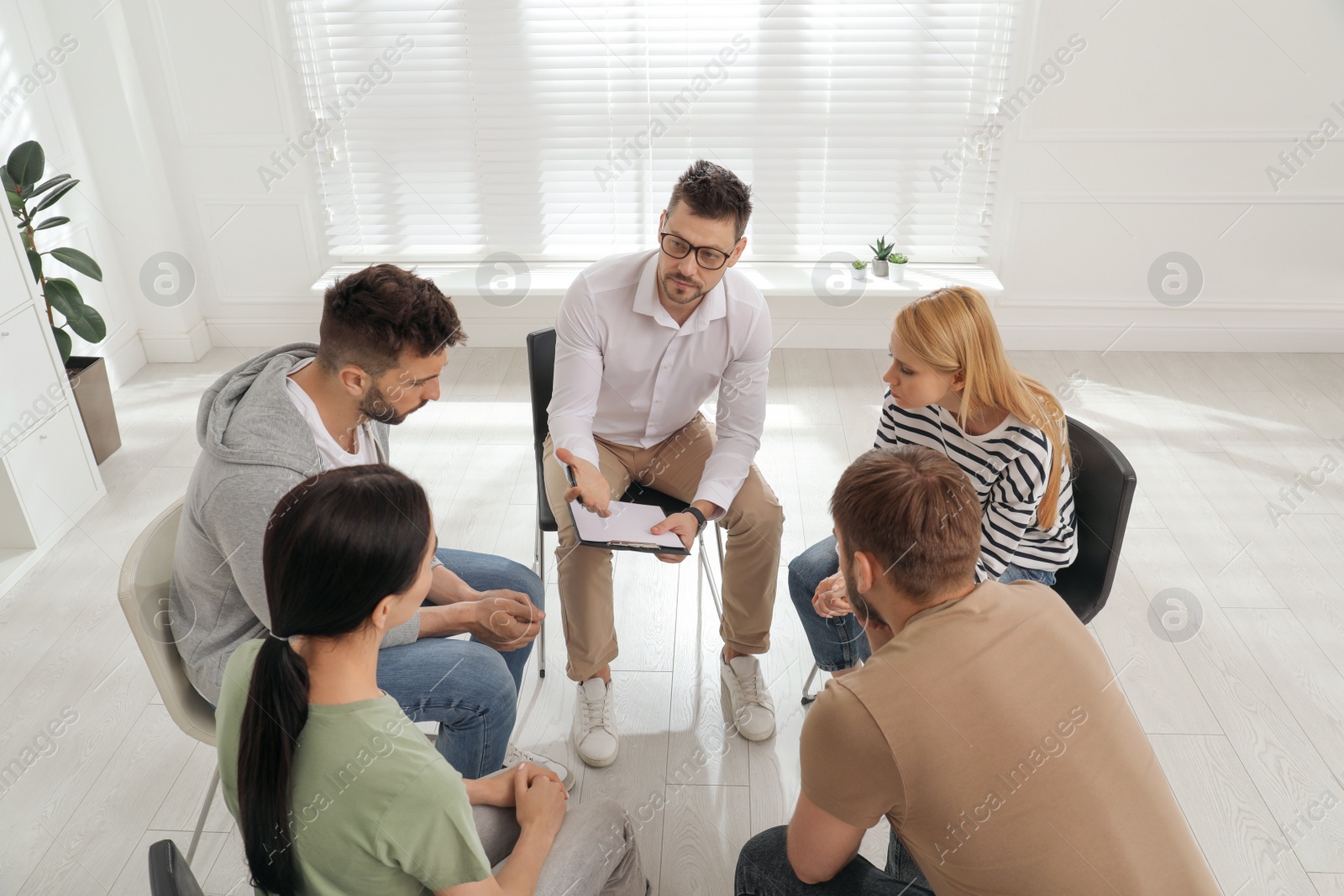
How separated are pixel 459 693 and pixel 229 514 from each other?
48 centimetres

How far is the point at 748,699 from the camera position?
7.27ft

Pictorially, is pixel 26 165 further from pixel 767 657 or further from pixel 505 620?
pixel 767 657

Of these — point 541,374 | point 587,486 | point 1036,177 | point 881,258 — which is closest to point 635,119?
point 881,258

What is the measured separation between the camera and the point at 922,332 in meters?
1.77

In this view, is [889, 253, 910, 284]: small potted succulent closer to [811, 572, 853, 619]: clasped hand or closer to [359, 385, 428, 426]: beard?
[811, 572, 853, 619]: clasped hand

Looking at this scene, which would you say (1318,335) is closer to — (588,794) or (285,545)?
(588,794)

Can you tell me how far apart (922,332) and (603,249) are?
2.61 meters

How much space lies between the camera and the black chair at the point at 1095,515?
67.7 inches

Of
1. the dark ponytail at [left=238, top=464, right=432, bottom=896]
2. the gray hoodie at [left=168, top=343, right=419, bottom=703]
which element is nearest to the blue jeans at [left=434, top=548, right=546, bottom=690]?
the gray hoodie at [left=168, top=343, right=419, bottom=703]

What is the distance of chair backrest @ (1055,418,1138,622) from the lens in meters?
1.72

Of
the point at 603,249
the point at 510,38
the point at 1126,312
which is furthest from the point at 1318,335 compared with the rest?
the point at 510,38

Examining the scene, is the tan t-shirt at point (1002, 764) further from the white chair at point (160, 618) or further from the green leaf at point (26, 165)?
the green leaf at point (26, 165)

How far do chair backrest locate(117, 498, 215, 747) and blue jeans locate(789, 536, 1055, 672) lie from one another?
1.18 metres

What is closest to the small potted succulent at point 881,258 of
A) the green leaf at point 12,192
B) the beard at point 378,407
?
the beard at point 378,407
